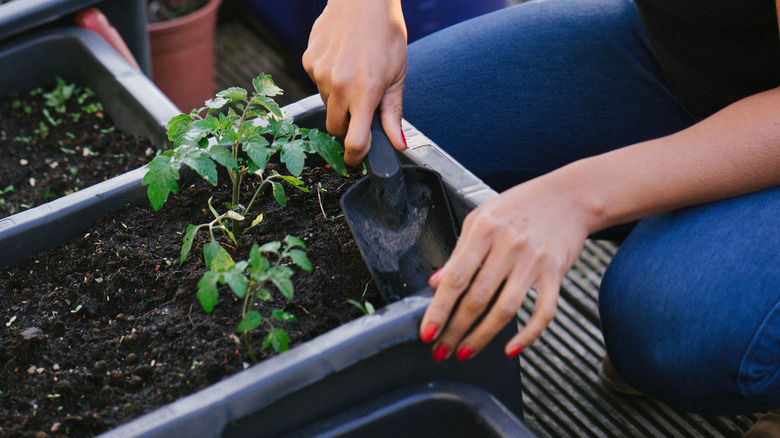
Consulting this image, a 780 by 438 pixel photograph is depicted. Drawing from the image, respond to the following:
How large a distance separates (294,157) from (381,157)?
10cm

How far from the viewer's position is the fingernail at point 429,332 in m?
Result: 0.72

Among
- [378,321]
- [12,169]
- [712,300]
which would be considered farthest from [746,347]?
[12,169]

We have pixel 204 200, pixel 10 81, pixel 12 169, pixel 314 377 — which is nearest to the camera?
pixel 314 377

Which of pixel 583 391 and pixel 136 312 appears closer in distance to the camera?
pixel 136 312

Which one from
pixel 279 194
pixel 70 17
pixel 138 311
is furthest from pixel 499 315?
pixel 70 17

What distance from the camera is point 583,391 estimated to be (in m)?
1.36

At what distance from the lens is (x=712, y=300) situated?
0.83m

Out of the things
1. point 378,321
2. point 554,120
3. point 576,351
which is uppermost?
point 378,321

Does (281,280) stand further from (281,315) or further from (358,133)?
(358,133)

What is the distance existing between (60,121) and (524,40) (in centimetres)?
92

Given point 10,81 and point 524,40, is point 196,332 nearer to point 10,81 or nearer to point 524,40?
point 524,40

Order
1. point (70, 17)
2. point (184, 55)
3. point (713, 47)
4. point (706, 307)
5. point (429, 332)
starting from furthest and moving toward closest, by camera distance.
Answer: point (184, 55) < point (70, 17) < point (713, 47) < point (706, 307) < point (429, 332)

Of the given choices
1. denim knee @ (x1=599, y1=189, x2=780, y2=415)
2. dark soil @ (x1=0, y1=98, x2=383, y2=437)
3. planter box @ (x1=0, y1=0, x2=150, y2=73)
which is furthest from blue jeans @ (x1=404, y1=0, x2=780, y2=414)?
planter box @ (x1=0, y1=0, x2=150, y2=73)

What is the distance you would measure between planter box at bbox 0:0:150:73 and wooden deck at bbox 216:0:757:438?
1.02 metres
